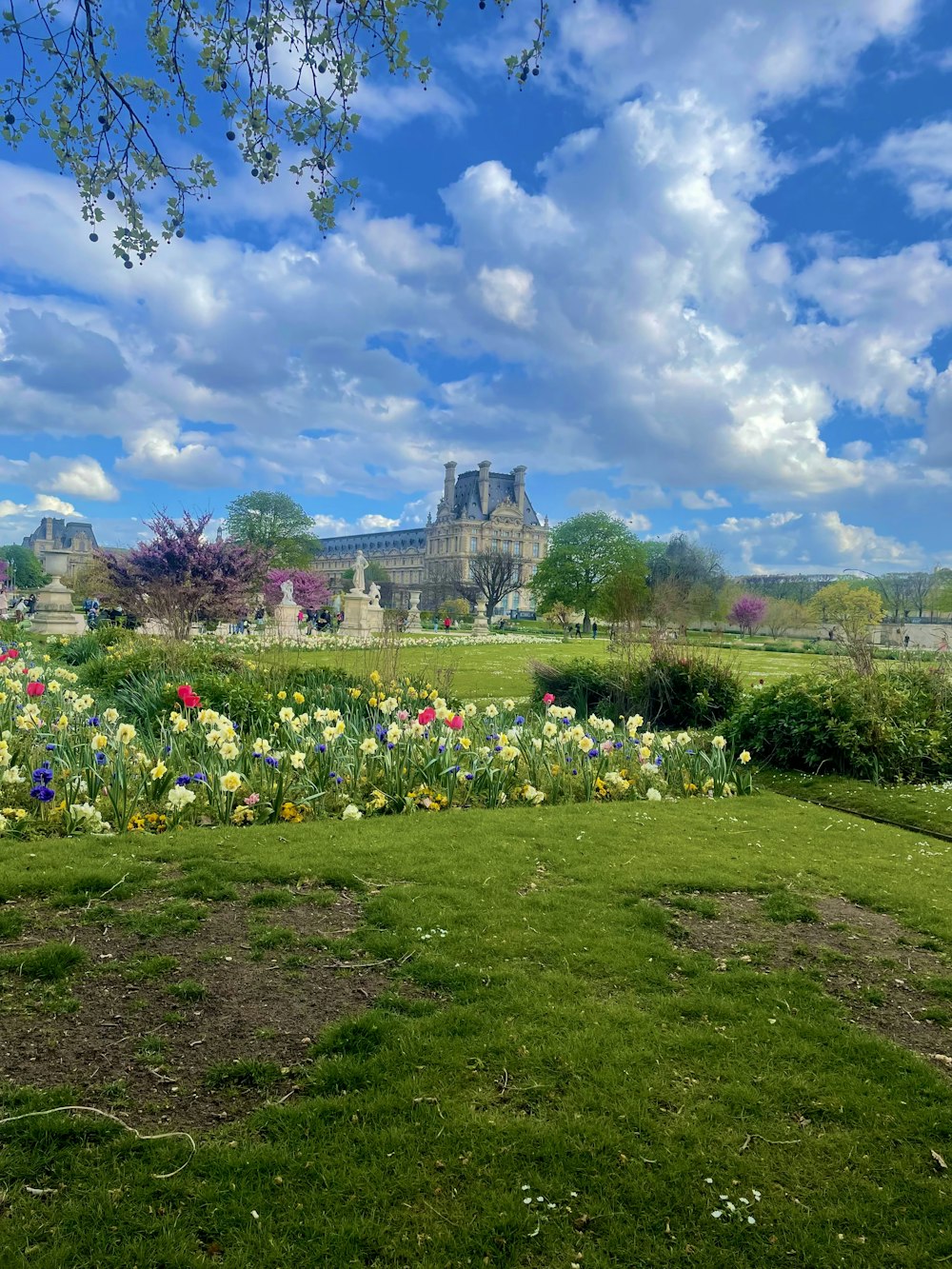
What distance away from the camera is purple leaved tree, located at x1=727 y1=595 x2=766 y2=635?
63.1 metres

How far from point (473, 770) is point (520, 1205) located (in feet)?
15.8

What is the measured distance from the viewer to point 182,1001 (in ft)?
10.3

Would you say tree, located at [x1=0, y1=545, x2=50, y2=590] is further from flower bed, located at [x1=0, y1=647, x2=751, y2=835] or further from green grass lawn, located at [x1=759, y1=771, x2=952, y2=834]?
green grass lawn, located at [x1=759, y1=771, x2=952, y2=834]

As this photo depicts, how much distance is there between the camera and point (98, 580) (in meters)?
27.9

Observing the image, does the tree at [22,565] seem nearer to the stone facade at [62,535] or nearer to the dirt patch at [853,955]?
the stone facade at [62,535]

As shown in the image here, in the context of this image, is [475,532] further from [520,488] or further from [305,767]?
[305,767]

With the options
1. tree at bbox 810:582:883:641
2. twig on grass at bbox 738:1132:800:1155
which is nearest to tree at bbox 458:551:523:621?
tree at bbox 810:582:883:641

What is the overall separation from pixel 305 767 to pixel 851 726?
5823mm

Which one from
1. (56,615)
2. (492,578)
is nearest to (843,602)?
(492,578)

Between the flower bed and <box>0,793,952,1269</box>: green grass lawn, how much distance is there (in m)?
1.19

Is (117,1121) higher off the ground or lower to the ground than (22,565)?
lower

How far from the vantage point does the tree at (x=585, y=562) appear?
58000mm

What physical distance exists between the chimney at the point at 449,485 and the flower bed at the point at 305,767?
366ft

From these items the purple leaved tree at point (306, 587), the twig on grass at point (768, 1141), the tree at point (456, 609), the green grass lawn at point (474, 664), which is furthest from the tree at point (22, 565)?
the twig on grass at point (768, 1141)
